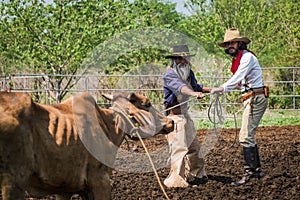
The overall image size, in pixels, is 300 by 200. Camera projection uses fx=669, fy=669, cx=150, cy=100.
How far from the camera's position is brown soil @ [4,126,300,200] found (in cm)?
795

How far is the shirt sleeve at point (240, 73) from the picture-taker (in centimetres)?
858

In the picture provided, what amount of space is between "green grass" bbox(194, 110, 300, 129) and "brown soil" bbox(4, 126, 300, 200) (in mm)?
5838

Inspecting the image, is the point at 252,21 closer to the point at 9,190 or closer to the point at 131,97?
the point at 131,97

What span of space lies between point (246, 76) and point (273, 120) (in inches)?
446

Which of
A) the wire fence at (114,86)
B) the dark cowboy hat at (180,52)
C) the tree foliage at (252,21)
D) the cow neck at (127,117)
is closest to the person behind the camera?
the cow neck at (127,117)

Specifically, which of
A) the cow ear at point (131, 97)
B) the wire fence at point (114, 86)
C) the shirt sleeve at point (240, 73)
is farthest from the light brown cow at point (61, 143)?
the wire fence at point (114, 86)

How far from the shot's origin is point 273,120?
19859 millimetres

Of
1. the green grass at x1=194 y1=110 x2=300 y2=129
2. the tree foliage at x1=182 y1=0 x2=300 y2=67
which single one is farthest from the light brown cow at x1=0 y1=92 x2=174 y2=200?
the tree foliage at x1=182 y1=0 x2=300 y2=67

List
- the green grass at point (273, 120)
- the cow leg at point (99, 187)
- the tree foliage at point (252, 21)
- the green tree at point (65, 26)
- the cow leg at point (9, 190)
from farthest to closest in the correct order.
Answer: the tree foliage at point (252, 21)
the green tree at point (65, 26)
the green grass at point (273, 120)
the cow leg at point (99, 187)
the cow leg at point (9, 190)

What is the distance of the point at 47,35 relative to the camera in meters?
22.0

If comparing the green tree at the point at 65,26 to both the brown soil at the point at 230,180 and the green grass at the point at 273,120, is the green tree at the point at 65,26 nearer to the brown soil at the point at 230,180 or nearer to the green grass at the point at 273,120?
the green grass at the point at 273,120

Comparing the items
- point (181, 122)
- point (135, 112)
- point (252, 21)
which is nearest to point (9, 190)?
point (135, 112)

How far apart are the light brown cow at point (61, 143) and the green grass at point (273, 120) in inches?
484

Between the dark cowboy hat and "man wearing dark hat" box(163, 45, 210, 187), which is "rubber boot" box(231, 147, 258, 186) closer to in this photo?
"man wearing dark hat" box(163, 45, 210, 187)
